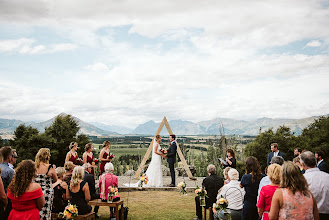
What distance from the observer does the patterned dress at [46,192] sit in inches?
186

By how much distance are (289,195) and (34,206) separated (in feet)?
11.6

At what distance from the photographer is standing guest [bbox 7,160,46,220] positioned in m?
3.71

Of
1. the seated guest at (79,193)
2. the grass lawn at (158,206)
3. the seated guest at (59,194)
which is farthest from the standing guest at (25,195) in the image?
the grass lawn at (158,206)

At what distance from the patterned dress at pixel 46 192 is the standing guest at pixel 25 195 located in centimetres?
95

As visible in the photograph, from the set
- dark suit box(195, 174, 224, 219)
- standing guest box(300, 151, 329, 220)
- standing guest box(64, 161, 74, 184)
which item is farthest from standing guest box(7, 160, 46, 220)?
standing guest box(300, 151, 329, 220)

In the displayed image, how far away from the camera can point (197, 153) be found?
60.8ft

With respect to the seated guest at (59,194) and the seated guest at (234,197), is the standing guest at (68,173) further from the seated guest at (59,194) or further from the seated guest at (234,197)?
the seated guest at (234,197)

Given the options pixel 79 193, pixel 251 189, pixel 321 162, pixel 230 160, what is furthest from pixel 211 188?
pixel 321 162

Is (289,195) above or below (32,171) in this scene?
below

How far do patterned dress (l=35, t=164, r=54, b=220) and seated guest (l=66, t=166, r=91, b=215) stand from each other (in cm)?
45

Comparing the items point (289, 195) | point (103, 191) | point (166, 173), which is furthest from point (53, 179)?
point (166, 173)

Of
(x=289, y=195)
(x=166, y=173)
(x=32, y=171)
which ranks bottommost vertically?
(x=166, y=173)

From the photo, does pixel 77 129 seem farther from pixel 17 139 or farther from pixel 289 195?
pixel 289 195

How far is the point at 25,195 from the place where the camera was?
3.72 metres
